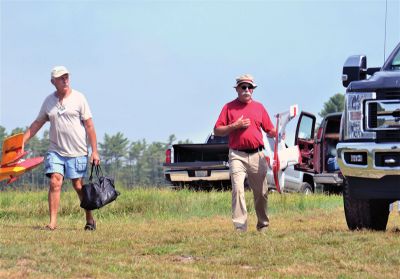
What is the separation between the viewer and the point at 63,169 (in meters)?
12.0

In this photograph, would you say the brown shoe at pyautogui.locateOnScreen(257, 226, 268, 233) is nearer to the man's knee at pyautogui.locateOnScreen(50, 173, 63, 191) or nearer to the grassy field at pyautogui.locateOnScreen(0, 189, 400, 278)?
the grassy field at pyautogui.locateOnScreen(0, 189, 400, 278)

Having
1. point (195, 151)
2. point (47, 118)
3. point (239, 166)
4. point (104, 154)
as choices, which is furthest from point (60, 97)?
point (104, 154)

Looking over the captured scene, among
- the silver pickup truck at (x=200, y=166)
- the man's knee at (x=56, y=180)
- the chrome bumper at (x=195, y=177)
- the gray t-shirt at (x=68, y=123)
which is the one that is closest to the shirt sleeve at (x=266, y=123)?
the gray t-shirt at (x=68, y=123)

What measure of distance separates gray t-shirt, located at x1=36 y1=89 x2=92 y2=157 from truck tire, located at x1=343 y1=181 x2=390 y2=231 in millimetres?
3238

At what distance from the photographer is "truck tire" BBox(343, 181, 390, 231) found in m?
10.8

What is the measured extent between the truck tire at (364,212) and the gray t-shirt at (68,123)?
3.24m

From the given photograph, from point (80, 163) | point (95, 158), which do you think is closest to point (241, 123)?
point (95, 158)

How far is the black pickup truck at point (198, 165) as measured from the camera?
19.9 m

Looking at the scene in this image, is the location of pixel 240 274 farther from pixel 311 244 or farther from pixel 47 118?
pixel 47 118

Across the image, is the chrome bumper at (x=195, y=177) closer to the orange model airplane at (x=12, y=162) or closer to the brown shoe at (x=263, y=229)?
the orange model airplane at (x=12, y=162)

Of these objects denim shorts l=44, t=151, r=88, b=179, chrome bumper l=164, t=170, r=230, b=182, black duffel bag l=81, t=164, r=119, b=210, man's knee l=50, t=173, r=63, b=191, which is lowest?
chrome bumper l=164, t=170, r=230, b=182

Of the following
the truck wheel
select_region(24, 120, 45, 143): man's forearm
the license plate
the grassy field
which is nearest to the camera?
the grassy field

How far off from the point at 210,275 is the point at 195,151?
12960mm

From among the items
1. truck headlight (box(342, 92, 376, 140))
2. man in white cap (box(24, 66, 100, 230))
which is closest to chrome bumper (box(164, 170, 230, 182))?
man in white cap (box(24, 66, 100, 230))
